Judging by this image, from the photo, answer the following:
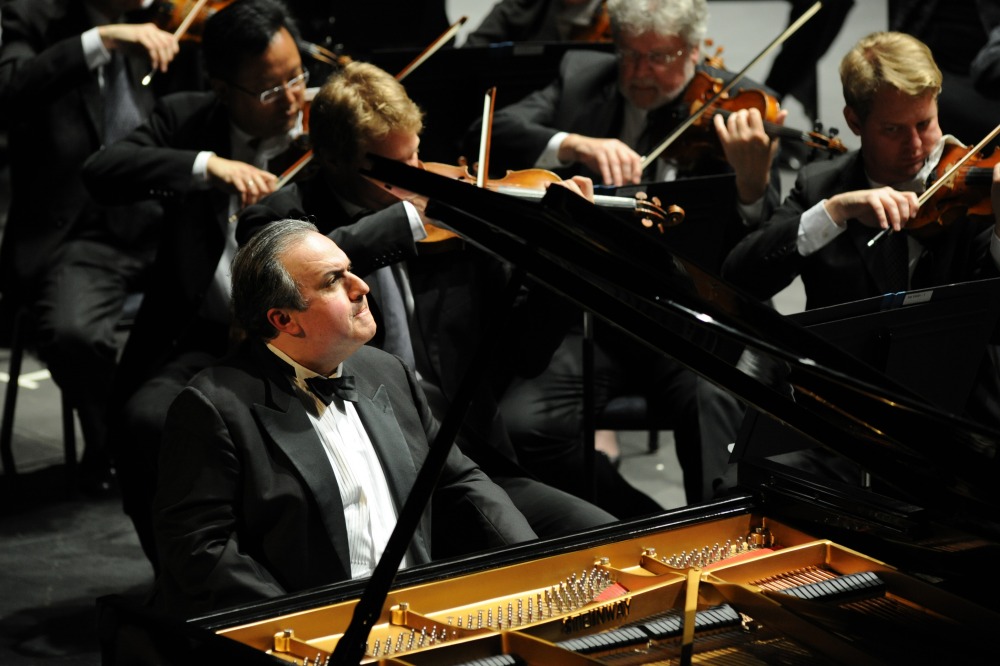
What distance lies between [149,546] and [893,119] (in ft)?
7.03

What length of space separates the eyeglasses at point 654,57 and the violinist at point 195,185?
3.25 ft

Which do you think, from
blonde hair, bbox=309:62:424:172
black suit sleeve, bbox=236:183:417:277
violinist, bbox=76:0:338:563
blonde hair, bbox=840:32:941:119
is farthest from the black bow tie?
blonde hair, bbox=840:32:941:119

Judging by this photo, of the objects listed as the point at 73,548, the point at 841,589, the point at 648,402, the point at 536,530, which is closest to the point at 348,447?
the point at 536,530

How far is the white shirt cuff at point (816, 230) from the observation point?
3.29 metres

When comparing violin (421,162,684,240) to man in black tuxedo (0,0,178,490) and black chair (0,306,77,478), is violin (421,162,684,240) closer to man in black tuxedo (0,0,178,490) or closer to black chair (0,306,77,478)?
man in black tuxedo (0,0,178,490)

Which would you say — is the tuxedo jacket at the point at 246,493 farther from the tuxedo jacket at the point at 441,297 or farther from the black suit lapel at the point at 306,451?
the tuxedo jacket at the point at 441,297

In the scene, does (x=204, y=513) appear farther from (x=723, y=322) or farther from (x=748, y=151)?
(x=748, y=151)

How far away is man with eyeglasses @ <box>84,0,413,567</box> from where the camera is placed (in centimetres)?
341

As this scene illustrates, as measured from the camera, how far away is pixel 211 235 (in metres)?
3.54

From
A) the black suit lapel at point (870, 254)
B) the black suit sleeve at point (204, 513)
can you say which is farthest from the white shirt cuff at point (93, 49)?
the black suit lapel at point (870, 254)

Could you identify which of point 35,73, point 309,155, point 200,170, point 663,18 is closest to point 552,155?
point 663,18

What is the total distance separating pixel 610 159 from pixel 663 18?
1.63 ft

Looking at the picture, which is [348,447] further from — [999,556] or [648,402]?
[648,402]

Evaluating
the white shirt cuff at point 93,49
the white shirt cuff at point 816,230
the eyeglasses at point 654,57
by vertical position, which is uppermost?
the eyeglasses at point 654,57
